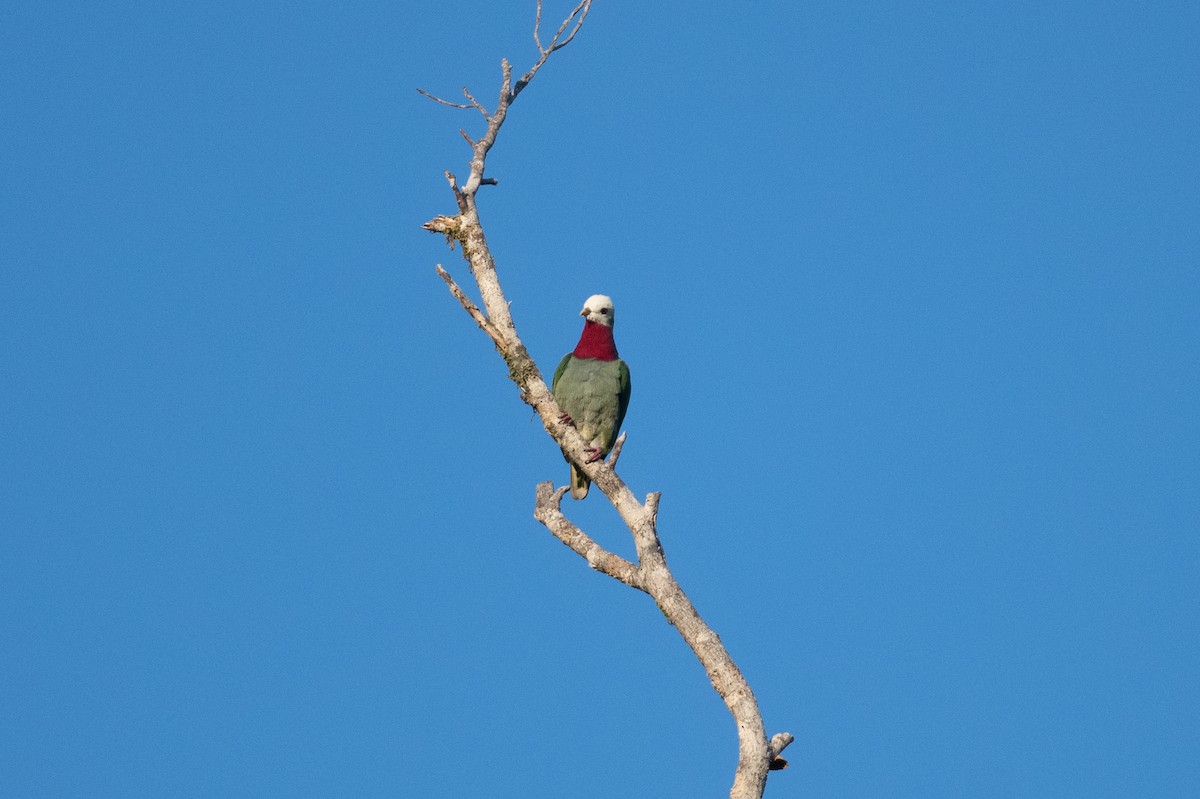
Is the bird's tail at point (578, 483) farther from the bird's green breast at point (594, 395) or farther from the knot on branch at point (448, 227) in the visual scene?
the knot on branch at point (448, 227)

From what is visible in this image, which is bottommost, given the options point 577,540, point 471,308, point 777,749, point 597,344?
point 777,749

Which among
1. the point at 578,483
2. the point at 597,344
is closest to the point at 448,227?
the point at 597,344

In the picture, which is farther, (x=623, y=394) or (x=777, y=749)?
(x=623, y=394)

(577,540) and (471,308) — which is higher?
(471,308)

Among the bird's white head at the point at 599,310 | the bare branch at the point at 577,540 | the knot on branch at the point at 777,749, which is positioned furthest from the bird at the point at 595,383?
the knot on branch at the point at 777,749

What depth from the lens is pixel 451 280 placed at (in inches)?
386

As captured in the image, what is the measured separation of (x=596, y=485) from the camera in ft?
31.8

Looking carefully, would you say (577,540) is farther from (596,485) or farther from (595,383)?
(595,383)

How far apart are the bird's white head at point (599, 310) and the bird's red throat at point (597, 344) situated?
0.05 meters

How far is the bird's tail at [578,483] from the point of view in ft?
37.9

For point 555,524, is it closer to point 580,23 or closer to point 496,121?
point 496,121

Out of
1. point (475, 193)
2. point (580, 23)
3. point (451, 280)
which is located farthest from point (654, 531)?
point (580, 23)

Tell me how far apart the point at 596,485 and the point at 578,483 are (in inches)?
78.8

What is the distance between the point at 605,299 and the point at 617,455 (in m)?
2.76
